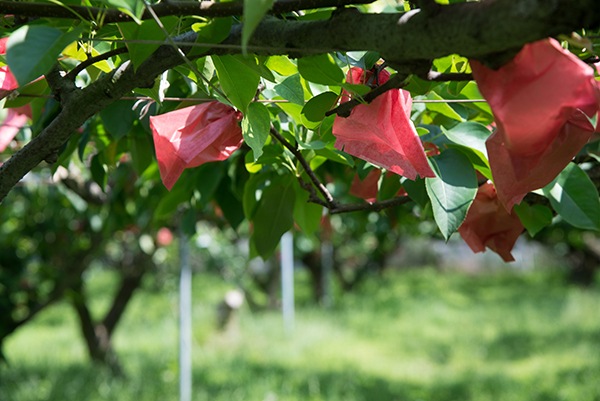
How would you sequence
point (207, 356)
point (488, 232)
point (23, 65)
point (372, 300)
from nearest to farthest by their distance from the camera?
point (23, 65), point (488, 232), point (207, 356), point (372, 300)

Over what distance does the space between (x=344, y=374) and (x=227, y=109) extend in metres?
2.56

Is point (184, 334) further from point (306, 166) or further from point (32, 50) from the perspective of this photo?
point (32, 50)

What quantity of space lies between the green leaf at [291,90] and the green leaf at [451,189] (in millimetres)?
137

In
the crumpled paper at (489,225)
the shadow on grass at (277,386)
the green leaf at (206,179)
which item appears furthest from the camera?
the shadow on grass at (277,386)

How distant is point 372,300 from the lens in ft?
16.7

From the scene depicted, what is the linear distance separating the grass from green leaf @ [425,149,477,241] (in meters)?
2.11

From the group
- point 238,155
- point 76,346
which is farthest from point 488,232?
point 76,346

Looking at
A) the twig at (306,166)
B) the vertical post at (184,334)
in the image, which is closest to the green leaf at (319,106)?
the twig at (306,166)

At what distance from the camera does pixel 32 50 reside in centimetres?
25

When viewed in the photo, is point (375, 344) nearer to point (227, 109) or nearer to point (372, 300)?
point (372, 300)

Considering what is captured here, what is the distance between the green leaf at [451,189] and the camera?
0.42m

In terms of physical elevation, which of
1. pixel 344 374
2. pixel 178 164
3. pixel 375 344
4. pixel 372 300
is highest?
pixel 178 164

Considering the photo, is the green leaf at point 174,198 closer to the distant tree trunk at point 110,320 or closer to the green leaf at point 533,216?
the green leaf at point 533,216

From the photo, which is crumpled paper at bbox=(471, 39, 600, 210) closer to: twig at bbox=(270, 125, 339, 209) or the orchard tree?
the orchard tree
